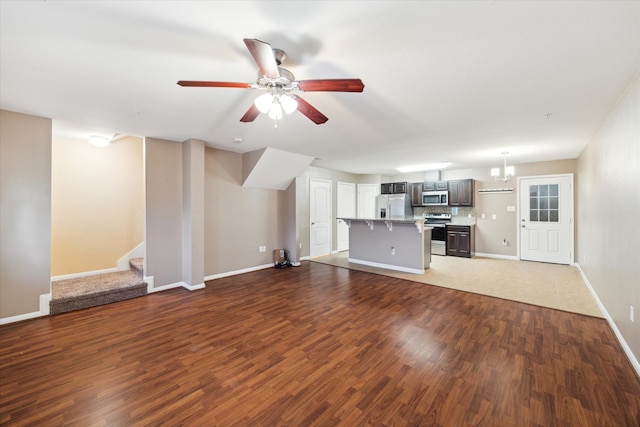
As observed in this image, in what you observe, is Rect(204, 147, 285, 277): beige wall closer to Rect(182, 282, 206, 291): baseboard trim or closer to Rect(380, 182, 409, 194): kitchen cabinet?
Rect(182, 282, 206, 291): baseboard trim

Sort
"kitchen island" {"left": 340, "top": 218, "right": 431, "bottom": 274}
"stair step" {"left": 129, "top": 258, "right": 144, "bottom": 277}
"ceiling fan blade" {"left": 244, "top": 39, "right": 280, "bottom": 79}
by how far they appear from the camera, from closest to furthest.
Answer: "ceiling fan blade" {"left": 244, "top": 39, "right": 280, "bottom": 79} < "stair step" {"left": 129, "top": 258, "right": 144, "bottom": 277} < "kitchen island" {"left": 340, "top": 218, "right": 431, "bottom": 274}

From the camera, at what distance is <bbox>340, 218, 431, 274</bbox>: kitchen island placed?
17.1 ft

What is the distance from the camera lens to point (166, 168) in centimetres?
436

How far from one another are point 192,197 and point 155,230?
2.56 feet

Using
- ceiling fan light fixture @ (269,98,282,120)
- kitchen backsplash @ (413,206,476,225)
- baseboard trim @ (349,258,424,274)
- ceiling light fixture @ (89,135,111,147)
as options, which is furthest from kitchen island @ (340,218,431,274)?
ceiling light fixture @ (89,135,111,147)

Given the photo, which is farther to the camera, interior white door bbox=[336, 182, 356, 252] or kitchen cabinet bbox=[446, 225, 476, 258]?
interior white door bbox=[336, 182, 356, 252]

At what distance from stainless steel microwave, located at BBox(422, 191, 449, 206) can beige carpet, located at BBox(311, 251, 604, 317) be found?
1610mm

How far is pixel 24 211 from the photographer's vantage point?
10.3ft

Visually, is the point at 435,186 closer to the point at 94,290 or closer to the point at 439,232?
the point at 439,232

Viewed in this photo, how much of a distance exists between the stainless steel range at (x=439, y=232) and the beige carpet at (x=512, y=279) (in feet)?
1.90

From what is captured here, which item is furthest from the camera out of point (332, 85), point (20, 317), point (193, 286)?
point (193, 286)

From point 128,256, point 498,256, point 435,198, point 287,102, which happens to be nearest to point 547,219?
point 498,256

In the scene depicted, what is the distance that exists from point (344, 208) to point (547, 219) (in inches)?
198

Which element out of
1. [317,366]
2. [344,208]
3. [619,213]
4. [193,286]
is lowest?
[317,366]
